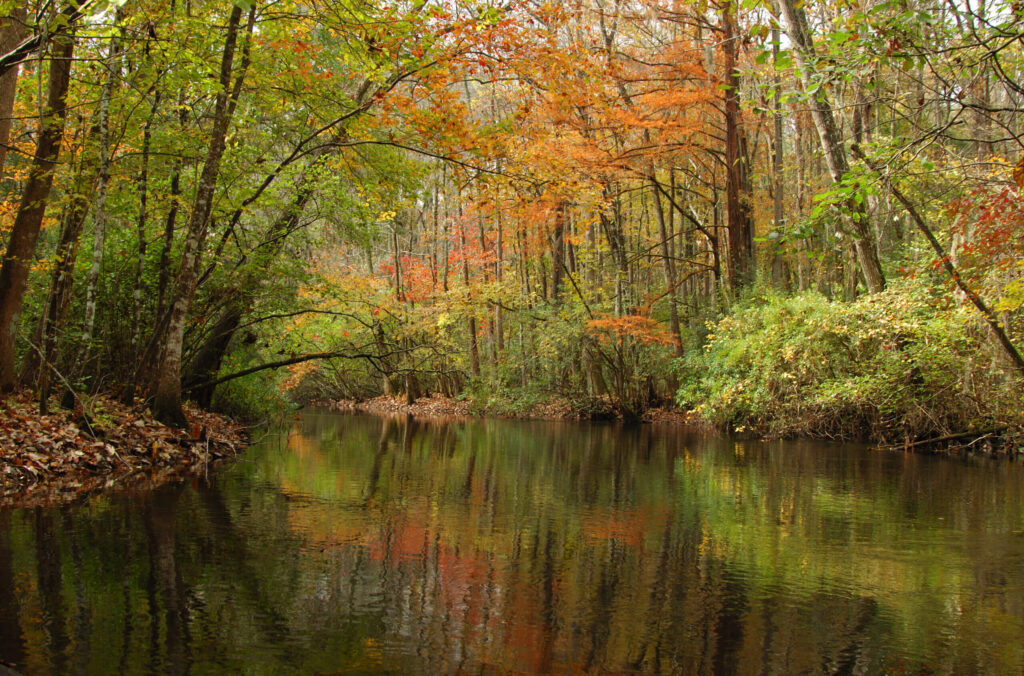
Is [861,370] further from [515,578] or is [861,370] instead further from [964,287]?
[515,578]

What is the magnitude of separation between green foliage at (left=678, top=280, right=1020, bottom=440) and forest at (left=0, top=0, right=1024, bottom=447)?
0.06 meters

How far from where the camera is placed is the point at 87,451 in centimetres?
807

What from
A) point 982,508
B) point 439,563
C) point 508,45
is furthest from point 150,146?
point 982,508

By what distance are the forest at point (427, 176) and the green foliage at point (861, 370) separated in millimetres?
60

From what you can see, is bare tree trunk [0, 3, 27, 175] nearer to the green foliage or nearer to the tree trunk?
the green foliage

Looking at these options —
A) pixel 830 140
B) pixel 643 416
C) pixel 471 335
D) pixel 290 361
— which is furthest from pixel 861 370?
pixel 471 335

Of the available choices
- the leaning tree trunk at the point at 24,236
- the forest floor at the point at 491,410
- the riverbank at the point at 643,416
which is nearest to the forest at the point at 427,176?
the leaning tree trunk at the point at 24,236

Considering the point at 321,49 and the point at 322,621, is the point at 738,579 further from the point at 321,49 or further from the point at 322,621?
the point at 321,49

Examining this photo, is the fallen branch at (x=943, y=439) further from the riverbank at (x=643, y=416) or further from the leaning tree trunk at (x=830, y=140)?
the leaning tree trunk at (x=830, y=140)

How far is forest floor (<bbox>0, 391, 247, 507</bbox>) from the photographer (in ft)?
23.0

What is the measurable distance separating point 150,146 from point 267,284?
11.2 ft

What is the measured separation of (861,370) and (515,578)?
1146cm

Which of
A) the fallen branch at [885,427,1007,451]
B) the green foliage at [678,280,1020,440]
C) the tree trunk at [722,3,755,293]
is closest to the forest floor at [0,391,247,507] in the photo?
the green foliage at [678,280,1020,440]

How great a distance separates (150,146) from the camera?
9750 mm
